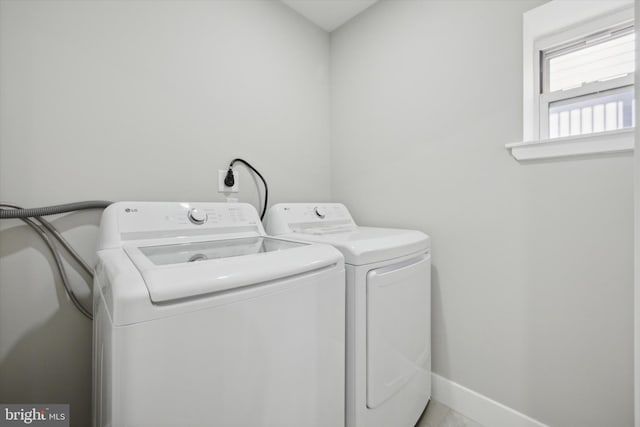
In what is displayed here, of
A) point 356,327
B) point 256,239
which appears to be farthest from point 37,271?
point 356,327

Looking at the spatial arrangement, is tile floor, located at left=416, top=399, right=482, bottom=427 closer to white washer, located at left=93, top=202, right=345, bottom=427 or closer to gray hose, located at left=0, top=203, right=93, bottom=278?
white washer, located at left=93, top=202, right=345, bottom=427

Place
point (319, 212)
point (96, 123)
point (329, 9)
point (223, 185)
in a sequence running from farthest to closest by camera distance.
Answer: point (329, 9), point (319, 212), point (223, 185), point (96, 123)

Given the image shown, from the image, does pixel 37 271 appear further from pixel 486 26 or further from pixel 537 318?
pixel 486 26

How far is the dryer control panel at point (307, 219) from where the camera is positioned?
4.72 ft

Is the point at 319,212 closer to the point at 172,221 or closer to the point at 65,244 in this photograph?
the point at 172,221

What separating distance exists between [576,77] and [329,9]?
1.43 metres

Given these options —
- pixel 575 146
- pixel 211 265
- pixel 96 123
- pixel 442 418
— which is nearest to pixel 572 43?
pixel 575 146

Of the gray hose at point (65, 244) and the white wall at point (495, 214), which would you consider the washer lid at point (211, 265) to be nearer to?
the gray hose at point (65, 244)

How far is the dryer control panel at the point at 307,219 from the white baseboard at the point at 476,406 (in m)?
0.96

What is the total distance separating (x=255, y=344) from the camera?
0.66 m

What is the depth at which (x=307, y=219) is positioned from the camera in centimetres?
154

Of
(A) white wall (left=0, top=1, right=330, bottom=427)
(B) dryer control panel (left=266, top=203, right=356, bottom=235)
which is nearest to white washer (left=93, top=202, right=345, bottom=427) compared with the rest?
(A) white wall (left=0, top=1, right=330, bottom=427)

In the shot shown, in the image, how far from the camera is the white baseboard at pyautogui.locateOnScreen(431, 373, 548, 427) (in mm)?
1209

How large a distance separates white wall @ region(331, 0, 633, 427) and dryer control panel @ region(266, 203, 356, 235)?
0.76ft
